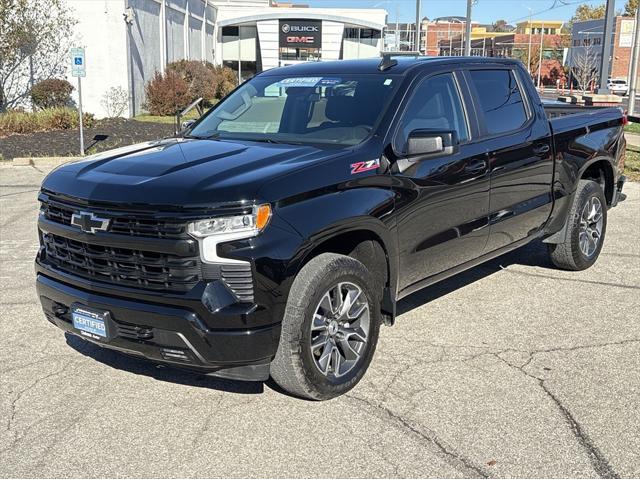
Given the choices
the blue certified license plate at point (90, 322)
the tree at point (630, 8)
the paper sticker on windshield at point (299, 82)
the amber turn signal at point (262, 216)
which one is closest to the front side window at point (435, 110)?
the paper sticker on windshield at point (299, 82)

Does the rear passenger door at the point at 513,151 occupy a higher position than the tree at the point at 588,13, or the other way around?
the tree at the point at 588,13

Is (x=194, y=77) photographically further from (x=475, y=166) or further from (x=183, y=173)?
(x=183, y=173)

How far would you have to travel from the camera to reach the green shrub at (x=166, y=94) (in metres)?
26.6

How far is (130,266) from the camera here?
12.3ft

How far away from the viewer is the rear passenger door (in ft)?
17.8

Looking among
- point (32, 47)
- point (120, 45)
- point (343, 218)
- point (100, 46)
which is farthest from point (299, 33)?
point (343, 218)

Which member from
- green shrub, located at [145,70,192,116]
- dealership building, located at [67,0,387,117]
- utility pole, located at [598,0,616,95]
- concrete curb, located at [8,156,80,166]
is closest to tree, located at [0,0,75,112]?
dealership building, located at [67,0,387,117]

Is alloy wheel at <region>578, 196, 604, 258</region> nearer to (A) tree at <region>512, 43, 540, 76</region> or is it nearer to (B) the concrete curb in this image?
(B) the concrete curb

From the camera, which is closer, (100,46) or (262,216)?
(262,216)

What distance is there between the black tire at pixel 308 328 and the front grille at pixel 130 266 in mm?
572

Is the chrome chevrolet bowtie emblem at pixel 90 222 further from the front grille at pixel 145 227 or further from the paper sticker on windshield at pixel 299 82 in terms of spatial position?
the paper sticker on windshield at pixel 299 82

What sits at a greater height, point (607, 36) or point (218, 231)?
point (607, 36)

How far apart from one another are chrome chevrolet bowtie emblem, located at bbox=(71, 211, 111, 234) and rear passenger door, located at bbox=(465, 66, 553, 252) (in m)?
2.91

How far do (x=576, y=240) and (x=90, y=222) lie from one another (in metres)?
4.60
